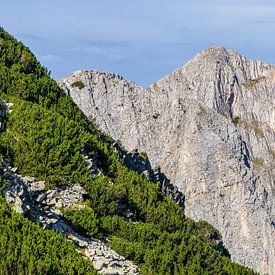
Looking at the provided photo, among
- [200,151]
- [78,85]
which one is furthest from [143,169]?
[78,85]

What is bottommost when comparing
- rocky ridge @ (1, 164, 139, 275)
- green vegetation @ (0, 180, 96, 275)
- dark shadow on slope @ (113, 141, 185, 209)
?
green vegetation @ (0, 180, 96, 275)

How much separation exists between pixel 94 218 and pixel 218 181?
97985 mm

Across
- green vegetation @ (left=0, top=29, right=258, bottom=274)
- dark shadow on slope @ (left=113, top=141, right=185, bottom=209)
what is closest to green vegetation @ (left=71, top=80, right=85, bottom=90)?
dark shadow on slope @ (left=113, top=141, right=185, bottom=209)

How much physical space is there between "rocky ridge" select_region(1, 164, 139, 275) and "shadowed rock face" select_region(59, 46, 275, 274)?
8620 centimetres

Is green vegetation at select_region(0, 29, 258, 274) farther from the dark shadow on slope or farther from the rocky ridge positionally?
the dark shadow on slope

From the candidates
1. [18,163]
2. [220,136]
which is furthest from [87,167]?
[220,136]

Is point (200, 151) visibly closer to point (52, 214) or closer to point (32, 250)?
point (52, 214)

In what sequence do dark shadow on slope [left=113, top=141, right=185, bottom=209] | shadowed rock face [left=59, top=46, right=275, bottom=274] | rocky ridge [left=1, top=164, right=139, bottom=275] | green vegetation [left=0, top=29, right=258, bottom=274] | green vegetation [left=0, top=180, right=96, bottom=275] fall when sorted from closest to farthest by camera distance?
green vegetation [left=0, top=180, right=96, bottom=275] < green vegetation [left=0, top=29, right=258, bottom=274] < rocky ridge [left=1, top=164, right=139, bottom=275] < dark shadow on slope [left=113, top=141, right=185, bottom=209] < shadowed rock face [left=59, top=46, right=275, bottom=274]

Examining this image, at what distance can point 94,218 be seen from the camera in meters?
26.0

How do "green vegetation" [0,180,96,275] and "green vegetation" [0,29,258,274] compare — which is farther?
"green vegetation" [0,29,258,274]

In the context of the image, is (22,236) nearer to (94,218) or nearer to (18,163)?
(94,218)

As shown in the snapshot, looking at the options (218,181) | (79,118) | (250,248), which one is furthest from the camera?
(218,181)

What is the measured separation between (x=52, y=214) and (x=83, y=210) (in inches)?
78.6

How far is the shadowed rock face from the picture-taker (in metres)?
116
